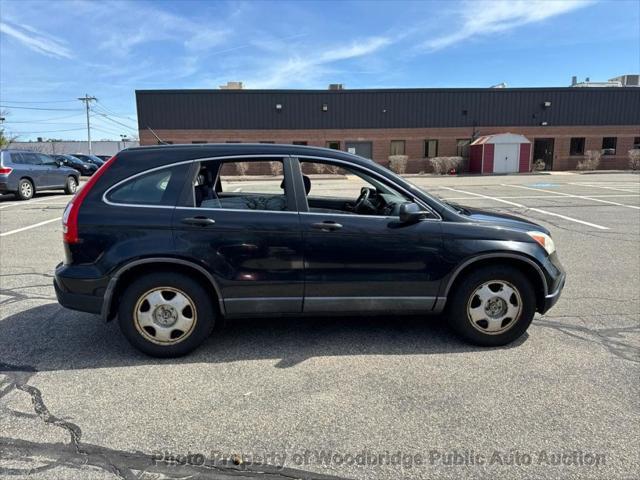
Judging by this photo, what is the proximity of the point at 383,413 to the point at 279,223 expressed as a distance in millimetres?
1618

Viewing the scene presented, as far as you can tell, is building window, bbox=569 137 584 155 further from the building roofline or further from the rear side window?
the rear side window

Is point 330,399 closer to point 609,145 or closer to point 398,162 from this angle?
point 398,162

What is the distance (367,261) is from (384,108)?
34.4 m

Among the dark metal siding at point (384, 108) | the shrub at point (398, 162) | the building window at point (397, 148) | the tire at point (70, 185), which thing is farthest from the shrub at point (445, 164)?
the tire at point (70, 185)

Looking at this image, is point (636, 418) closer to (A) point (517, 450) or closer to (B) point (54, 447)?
(A) point (517, 450)

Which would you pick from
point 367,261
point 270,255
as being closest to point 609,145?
point 367,261

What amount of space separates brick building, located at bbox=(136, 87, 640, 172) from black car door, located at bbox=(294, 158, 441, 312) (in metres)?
32.8

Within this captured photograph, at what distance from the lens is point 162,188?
12.3ft

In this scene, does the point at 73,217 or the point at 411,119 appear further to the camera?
the point at 411,119

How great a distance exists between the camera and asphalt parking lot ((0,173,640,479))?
255cm

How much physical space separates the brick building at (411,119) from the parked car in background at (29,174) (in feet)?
58.1

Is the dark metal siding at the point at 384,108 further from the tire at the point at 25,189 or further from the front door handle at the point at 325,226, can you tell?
the front door handle at the point at 325,226

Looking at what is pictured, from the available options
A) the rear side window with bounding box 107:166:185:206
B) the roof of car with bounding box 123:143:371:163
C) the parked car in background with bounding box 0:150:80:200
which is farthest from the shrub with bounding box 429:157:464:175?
the rear side window with bounding box 107:166:185:206

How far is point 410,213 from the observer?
11.9ft
